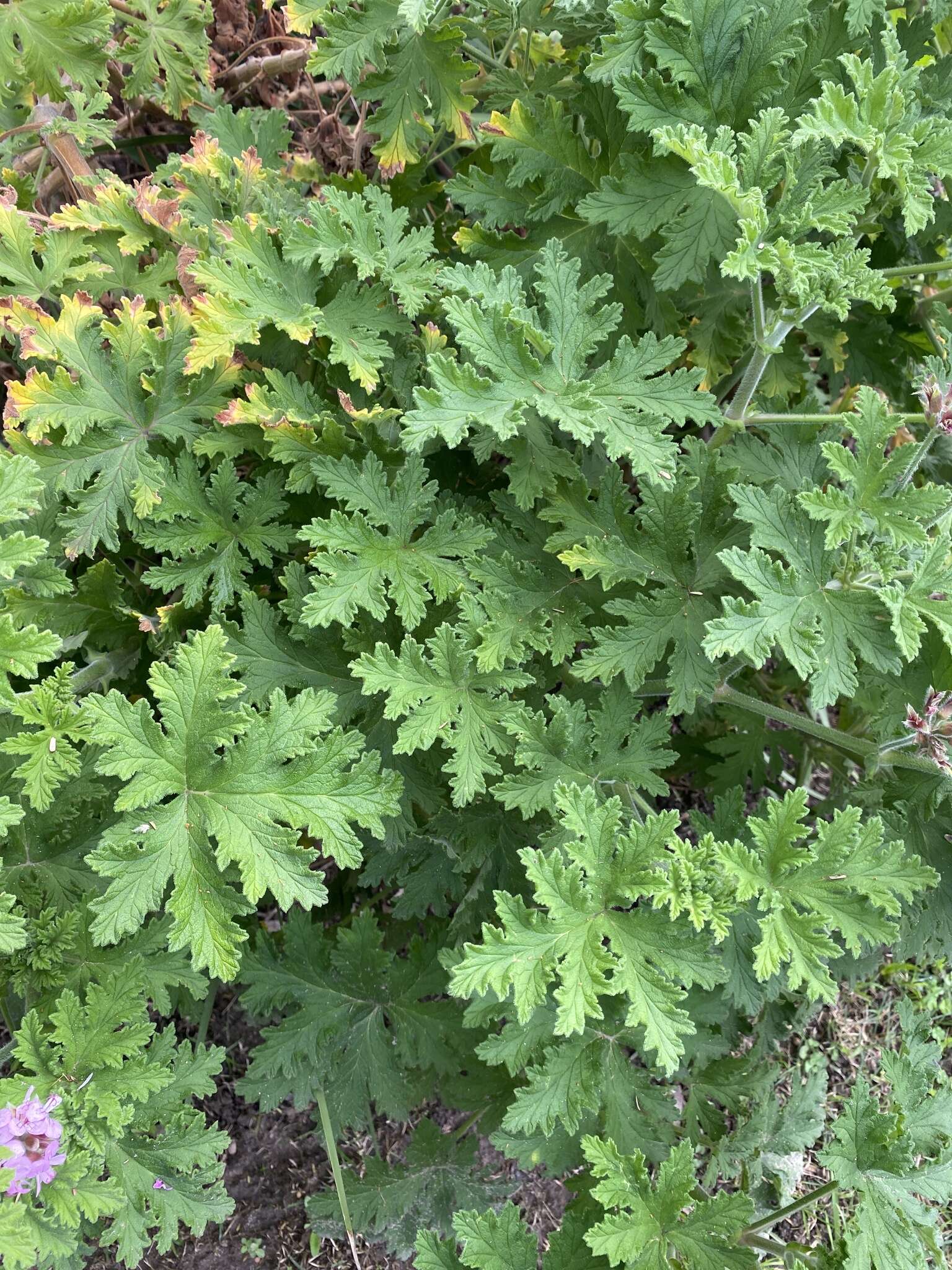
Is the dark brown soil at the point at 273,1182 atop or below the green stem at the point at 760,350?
below

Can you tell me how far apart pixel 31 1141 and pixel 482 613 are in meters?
1.27

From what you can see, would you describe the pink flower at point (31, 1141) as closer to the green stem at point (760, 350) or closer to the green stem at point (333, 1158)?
the green stem at point (333, 1158)

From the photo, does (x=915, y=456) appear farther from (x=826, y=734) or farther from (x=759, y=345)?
(x=826, y=734)

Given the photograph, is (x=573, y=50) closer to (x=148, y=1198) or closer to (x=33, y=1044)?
(x=33, y=1044)

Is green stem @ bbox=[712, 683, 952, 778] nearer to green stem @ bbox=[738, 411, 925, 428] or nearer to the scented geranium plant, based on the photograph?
the scented geranium plant

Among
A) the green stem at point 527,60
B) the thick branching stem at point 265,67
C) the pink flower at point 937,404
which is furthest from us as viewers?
the thick branching stem at point 265,67

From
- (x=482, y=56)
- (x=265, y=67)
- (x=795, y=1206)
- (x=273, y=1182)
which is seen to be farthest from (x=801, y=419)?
(x=273, y=1182)

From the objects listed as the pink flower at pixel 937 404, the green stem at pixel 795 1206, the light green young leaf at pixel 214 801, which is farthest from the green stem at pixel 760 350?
the green stem at pixel 795 1206

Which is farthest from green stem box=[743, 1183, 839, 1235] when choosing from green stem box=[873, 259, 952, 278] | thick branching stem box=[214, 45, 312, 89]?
thick branching stem box=[214, 45, 312, 89]

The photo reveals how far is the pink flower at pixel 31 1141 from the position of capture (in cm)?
178

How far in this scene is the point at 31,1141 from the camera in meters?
1.83

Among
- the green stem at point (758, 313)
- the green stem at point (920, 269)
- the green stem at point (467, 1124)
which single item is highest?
the green stem at point (758, 313)

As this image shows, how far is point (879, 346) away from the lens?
108 inches

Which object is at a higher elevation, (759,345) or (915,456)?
(759,345)
